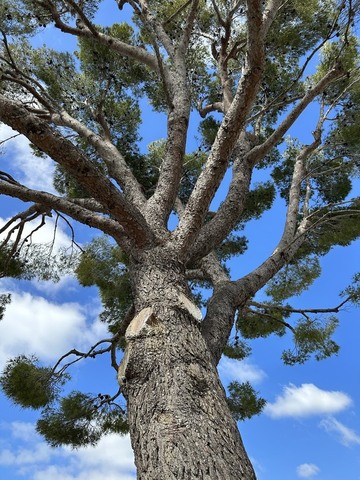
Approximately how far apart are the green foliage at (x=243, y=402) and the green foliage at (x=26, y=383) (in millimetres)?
2110

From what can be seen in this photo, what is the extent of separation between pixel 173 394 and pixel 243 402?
142 inches

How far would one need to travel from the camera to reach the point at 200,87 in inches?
257

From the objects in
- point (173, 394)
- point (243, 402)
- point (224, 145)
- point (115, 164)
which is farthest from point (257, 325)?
point (173, 394)

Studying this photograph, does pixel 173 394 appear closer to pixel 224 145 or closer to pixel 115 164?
pixel 224 145

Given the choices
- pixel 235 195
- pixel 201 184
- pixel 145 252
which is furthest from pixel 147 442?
pixel 235 195

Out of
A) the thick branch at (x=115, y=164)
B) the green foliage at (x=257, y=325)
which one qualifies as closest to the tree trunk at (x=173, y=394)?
the thick branch at (x=115, y=164)

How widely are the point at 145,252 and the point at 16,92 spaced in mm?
3771

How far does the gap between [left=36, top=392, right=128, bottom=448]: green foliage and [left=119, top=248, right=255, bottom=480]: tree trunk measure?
6.90 feet

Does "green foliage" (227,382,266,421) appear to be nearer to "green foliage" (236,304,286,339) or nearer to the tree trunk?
"green foliage" (236,304,286,339)

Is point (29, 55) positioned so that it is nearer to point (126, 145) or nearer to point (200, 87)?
point (126, 145)

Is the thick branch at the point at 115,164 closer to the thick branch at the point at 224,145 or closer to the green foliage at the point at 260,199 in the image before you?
the thick branch at the point at 224,145

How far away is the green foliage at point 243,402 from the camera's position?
16.7 feet

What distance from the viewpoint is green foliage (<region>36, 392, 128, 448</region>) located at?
409cm

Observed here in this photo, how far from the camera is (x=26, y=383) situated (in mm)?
3941
